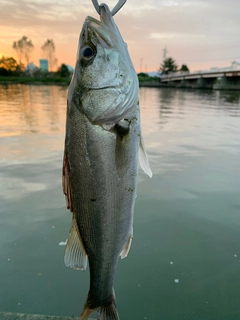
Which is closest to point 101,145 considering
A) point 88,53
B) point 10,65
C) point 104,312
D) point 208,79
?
point 88,53

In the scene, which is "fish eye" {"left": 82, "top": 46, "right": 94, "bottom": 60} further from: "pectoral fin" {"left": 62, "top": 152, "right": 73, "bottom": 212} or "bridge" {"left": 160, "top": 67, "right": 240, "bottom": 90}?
"bridge" {"left": 160, "top": 67, "right": 240, "bottom": 90}

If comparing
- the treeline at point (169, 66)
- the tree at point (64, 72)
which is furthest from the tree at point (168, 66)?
the tree at point (64, 72)

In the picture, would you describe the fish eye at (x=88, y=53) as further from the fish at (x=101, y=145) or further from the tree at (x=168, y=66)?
the tree at (x=168, y=66)

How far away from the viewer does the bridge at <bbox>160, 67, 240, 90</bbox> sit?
55.7 m

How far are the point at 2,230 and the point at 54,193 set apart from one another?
1.43m

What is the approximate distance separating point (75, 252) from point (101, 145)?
28.2 inches

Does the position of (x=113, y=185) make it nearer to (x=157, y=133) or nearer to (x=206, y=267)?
(x=206, y=267)

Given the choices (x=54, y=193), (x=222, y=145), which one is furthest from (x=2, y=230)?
(x=222, y=145)

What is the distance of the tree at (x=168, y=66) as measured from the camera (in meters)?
105

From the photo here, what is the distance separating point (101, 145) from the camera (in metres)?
1.89

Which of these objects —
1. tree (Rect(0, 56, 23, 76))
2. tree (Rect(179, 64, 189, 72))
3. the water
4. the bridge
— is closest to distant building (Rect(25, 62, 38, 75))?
tree (Rect(0, 56, 23, 76))

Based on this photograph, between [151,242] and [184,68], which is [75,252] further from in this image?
[184,68]

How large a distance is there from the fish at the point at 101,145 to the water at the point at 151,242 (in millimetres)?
1733

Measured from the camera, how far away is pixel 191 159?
8438 mm
